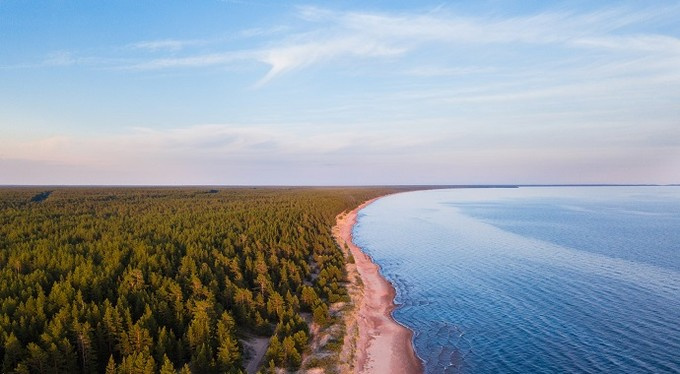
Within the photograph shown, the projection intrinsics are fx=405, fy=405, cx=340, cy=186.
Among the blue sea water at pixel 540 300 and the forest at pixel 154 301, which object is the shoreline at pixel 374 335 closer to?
the blue sea water at pixel 540 300

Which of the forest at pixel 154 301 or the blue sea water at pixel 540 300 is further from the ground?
the forest at pixel 154 301

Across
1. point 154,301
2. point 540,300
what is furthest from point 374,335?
point 540,300

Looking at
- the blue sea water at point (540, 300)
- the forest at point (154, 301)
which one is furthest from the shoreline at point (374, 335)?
the forest at point (154, 301)

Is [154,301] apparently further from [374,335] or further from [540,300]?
[540,300]

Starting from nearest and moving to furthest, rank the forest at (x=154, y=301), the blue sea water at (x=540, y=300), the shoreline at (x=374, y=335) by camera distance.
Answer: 1. the forest at (x=154, y=301)
2. the shoreline at (x=374, y=335)
3. the blue sea water at (x=540, y=300)

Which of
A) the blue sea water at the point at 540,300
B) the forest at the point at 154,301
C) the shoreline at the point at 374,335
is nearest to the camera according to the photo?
the forest at the point at 154,301

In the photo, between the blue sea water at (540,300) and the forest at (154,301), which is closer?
the forest at (154,301)

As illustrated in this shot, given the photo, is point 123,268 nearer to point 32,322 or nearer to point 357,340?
point 32,322
